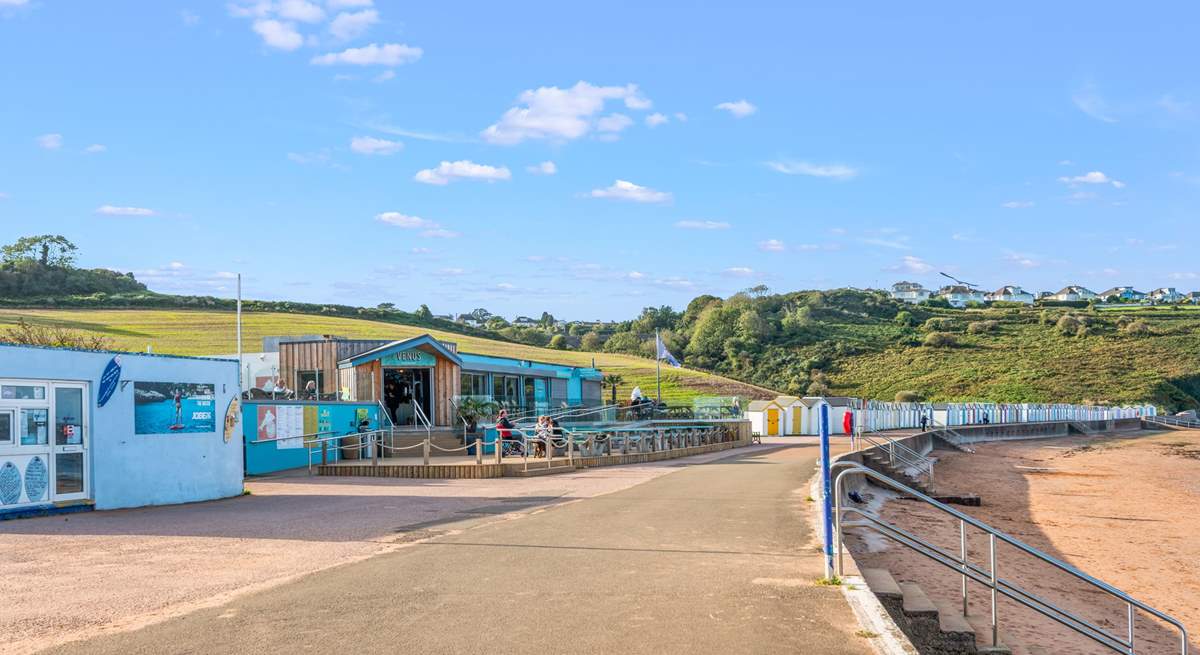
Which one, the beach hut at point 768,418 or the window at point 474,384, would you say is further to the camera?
the beach hut at point 768,418

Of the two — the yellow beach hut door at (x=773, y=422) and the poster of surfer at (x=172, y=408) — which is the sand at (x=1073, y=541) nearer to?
the yellow beach hut door at (x=773, y=422)

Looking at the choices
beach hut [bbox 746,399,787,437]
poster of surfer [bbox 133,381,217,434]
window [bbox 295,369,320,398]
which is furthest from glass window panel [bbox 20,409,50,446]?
beach hut [bbox 746,399,787,437]

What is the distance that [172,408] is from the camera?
16.7 meters

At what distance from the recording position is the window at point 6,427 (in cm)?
1375

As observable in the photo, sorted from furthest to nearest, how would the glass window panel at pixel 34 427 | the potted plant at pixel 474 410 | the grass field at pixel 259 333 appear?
the grass field at pixel 259 333 < the potted plant at pixel 474 410 < the glass window panel at pixel 34 427

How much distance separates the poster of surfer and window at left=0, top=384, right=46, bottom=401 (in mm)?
1702

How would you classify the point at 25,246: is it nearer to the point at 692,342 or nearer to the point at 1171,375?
the point at 692,342

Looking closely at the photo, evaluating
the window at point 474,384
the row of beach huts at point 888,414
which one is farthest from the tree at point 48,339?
the row of beach huts at point 888,414

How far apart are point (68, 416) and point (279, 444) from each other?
32.4 ft

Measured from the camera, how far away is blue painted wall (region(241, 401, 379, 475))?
2341 centimetres

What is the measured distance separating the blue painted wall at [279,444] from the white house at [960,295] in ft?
485

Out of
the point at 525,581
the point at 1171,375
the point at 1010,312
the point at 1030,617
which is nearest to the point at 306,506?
the point at 525,581

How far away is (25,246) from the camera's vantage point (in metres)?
88.4

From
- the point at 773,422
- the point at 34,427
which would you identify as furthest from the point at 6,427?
the point at 773,422
